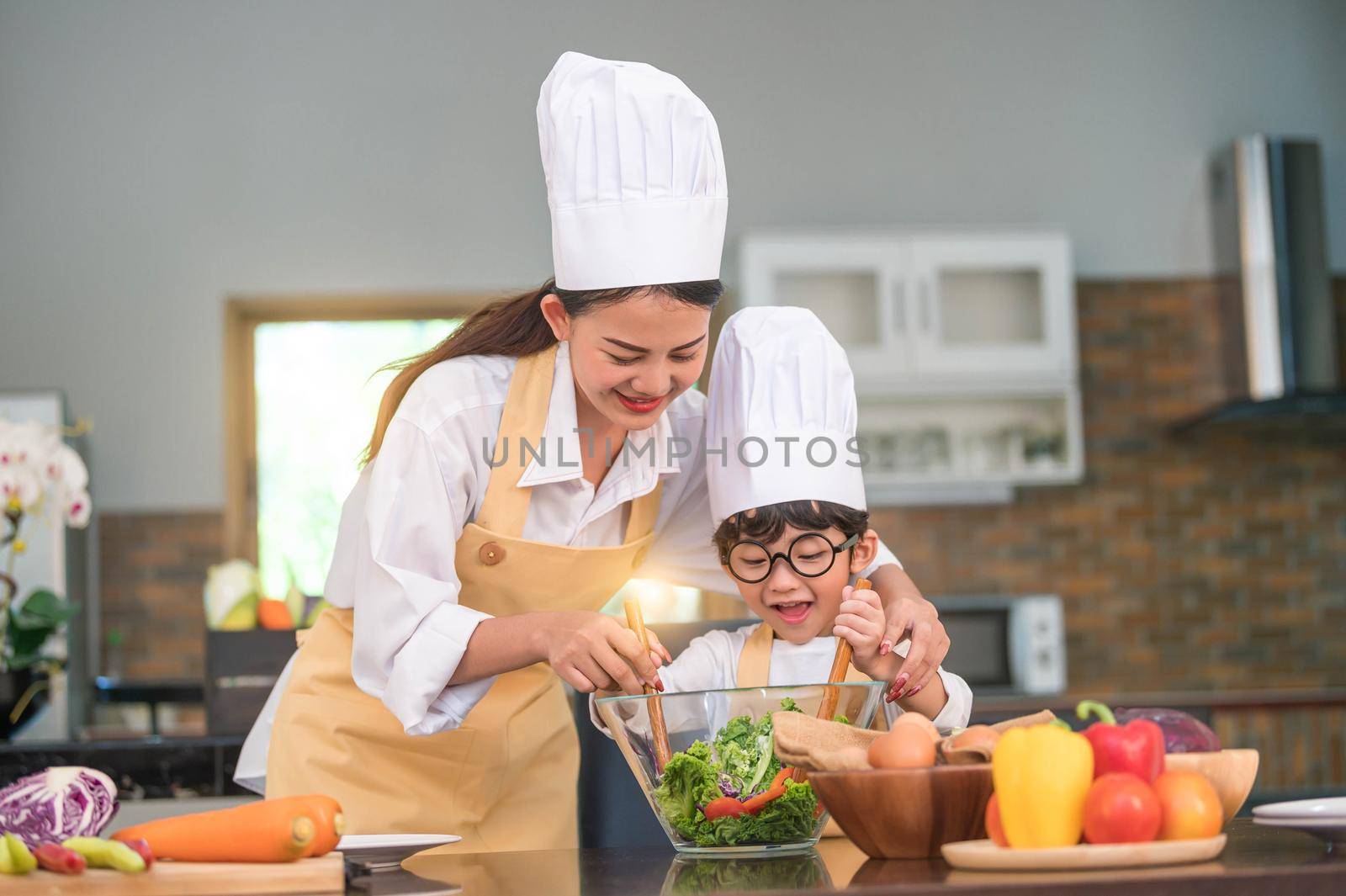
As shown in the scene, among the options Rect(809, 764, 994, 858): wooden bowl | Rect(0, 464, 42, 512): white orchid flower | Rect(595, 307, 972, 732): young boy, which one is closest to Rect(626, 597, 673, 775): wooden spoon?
Rect(809, 764, 994, 858): wooden bowl

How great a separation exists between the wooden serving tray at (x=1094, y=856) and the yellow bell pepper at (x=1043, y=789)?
13 millimetres

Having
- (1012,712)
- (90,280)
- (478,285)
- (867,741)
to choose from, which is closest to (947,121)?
(478,285)

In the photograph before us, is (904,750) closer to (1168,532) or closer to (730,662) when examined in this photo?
(730,662)

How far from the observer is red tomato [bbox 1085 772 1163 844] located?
33.1 inches

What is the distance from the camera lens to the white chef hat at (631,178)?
4.54 ft

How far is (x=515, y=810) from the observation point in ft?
5.30

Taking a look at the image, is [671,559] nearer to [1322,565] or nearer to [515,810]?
[515,810]

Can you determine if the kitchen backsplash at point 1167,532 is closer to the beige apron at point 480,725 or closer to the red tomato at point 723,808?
the beige apron at point 480,725

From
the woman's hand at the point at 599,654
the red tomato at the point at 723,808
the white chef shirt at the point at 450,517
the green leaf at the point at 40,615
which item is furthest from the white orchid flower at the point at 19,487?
the red tomato at the point at 723,808

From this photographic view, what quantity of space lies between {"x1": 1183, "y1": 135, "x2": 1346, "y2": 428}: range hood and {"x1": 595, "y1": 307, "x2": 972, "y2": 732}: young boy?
376 cm

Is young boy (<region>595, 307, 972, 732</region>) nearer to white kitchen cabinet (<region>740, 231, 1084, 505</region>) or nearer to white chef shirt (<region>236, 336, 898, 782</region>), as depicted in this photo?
white chef shirt (<region>236, 336, 898, 782</region>)

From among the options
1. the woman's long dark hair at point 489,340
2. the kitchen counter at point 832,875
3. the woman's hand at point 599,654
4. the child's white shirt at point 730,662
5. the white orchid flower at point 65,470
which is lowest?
the kitchen counter at point 832,875

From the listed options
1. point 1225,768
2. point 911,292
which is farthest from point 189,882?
point 911,292

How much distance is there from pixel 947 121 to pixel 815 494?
411 centimetres
